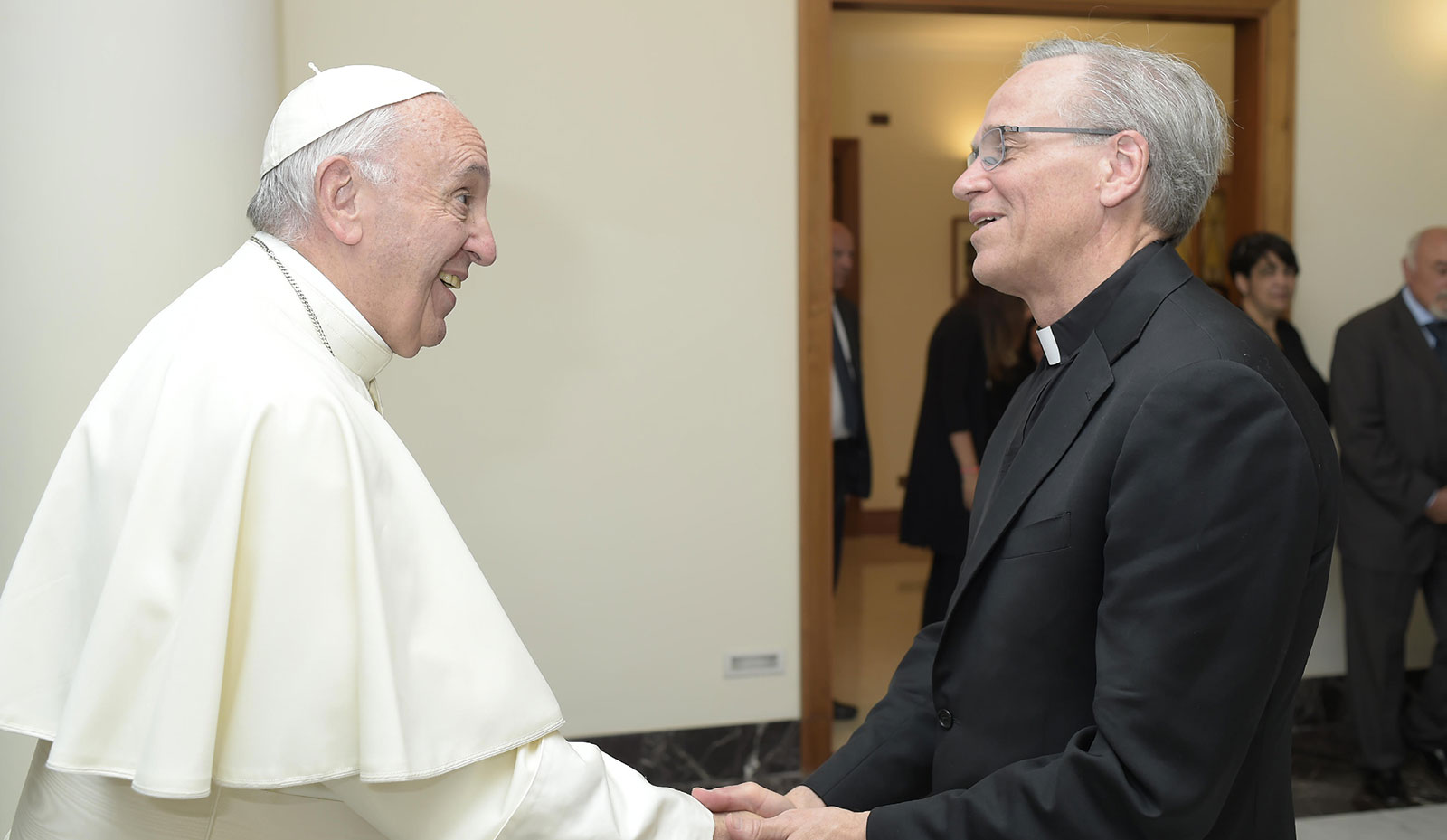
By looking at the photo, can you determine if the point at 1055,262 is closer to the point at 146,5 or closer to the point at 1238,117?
the point at 146,5

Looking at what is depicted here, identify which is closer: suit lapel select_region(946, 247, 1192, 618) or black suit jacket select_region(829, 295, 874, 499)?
suit lapel select_region(946, 247, 1192, 618)

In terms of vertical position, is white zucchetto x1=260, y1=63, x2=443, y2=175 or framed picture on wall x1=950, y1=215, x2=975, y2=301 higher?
white zucchetto x1=260, y1=63, x2=443, y2=175

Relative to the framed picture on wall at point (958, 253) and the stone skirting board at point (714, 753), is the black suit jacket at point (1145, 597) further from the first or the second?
the framed picture on wall at point (958, 253)

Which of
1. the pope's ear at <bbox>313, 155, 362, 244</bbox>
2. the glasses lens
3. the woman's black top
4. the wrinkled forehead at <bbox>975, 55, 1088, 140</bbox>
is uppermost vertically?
the wrinkled forehead at <bbox>975, 55, 1088, 140</bbox>

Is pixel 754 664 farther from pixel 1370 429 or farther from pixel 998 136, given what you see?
pixel 998 136

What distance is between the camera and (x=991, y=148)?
1671mm

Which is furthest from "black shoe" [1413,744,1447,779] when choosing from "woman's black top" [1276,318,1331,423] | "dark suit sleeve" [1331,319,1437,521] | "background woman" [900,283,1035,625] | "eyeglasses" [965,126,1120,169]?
"eyeglasses" [965,126,1120,169]

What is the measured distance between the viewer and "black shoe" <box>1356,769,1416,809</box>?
3.93 metres

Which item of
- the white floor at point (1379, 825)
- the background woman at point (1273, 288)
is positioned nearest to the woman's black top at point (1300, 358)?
the background woman at point (1273, 288)

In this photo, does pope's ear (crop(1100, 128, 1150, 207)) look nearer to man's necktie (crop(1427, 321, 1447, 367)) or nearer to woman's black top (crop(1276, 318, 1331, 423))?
woman's black top (crop(1276, 318, 1331, 423))

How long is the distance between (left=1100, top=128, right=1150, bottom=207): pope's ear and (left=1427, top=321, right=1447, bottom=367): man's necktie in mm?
3318

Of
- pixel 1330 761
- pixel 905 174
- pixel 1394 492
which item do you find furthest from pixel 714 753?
pixel 905 174

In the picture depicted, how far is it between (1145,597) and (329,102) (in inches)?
49.4

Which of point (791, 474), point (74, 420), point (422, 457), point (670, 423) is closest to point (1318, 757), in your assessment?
point (791, 474)
